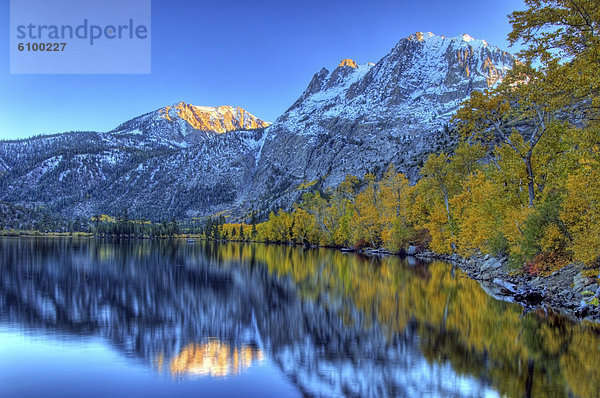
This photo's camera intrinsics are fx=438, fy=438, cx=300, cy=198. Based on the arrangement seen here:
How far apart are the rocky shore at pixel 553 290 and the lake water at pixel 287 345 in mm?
1419

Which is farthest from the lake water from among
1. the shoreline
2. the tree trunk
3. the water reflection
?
the tree trunk

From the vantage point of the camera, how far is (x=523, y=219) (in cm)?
3438

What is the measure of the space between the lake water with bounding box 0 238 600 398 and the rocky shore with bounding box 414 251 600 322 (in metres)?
1.42

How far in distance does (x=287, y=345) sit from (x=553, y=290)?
1910 cm

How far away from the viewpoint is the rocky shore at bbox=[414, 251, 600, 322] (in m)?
22.7

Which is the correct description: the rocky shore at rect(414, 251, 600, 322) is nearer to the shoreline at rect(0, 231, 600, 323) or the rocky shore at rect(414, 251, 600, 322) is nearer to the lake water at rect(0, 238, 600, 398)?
the shoreline at rect(0, 231, 600, 323)

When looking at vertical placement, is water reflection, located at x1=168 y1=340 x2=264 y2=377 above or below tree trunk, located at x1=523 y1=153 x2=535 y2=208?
below

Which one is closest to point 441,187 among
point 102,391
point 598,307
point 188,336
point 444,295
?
point 444,295

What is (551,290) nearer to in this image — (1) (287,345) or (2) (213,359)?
(1) (287,345)

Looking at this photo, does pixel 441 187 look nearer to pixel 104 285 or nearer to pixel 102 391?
pixel 104 285

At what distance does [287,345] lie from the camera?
17734mm

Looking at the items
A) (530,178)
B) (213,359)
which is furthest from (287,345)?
(530,178)

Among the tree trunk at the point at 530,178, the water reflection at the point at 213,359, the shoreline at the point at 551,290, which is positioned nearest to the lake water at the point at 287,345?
the water reflection at the point at 213,359

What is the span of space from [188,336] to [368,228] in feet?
234
